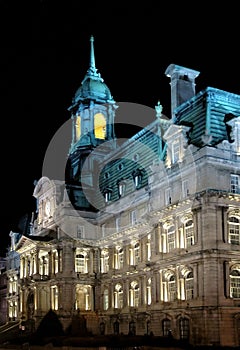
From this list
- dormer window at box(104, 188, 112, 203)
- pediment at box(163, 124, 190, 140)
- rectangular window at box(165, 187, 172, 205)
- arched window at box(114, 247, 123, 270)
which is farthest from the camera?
dormer window at box(104, 188, 112, 203)

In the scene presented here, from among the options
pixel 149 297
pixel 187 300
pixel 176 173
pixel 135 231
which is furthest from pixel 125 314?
pixel 176 173

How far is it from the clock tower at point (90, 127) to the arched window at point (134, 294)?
1961 cm

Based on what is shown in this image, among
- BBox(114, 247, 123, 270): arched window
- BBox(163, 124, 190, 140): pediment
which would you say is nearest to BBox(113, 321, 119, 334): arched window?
BBox(114, 247, 123, 270): arched window

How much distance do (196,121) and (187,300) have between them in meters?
17.5

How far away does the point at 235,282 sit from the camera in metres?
50.6

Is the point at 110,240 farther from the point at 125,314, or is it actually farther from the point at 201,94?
the point at 201,94

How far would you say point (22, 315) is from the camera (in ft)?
252

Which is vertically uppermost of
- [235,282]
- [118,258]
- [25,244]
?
[25,244]

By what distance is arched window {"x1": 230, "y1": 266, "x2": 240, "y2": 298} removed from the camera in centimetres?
5020

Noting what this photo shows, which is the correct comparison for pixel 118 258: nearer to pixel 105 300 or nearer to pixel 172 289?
pixel 105 300

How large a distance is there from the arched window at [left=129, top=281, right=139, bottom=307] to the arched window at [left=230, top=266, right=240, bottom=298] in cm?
1518

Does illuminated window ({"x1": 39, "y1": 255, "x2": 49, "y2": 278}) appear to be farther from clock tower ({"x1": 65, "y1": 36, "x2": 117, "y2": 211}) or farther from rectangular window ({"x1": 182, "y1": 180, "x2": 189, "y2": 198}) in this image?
rectangular window ({"x1": 182, "y1": 180, "x2": 189, "y2": 198})

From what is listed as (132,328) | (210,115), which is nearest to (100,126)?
(210,115)

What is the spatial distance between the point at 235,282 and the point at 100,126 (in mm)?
42771
